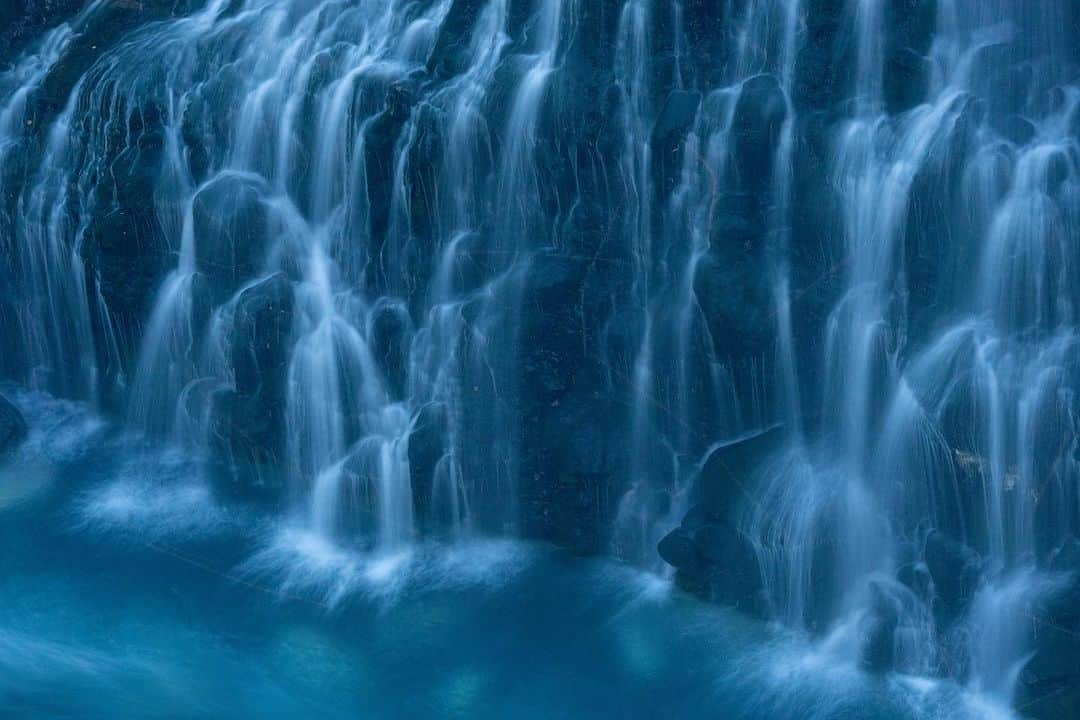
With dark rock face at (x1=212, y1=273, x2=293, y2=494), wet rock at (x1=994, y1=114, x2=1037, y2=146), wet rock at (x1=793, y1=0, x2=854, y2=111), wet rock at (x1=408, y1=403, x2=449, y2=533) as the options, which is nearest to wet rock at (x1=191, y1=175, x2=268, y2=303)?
dark rock face at (x1=212, y1=273, x2=293, y2=494)

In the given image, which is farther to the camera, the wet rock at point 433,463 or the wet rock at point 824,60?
the wet rock at point 433,463

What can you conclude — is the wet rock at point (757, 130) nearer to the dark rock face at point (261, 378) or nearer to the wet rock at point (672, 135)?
the wet rock at point (672, 135)

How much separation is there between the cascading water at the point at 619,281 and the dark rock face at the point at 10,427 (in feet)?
3.54

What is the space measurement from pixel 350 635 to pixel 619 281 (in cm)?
539

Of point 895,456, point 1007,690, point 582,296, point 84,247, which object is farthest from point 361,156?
point 1007,690

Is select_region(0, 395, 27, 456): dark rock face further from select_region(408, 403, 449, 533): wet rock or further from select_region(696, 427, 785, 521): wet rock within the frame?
select_region(696, 427, 785, 521): wet rock

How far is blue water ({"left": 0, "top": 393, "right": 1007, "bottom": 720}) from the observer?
43.6 ft

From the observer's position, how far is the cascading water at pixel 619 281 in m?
13.2

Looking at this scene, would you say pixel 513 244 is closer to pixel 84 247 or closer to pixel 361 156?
pixel 361 156

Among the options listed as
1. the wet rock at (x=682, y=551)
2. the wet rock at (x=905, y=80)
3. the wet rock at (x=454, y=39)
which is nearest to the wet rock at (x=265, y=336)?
the wet rock at (x=454, y=39)

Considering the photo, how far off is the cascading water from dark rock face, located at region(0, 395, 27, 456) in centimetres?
108

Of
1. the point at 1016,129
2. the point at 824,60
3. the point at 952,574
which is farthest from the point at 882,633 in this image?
the point at 824,60

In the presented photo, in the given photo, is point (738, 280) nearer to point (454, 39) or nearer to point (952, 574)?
point (952, 574)

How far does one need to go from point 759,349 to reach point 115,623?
27.5 feet
